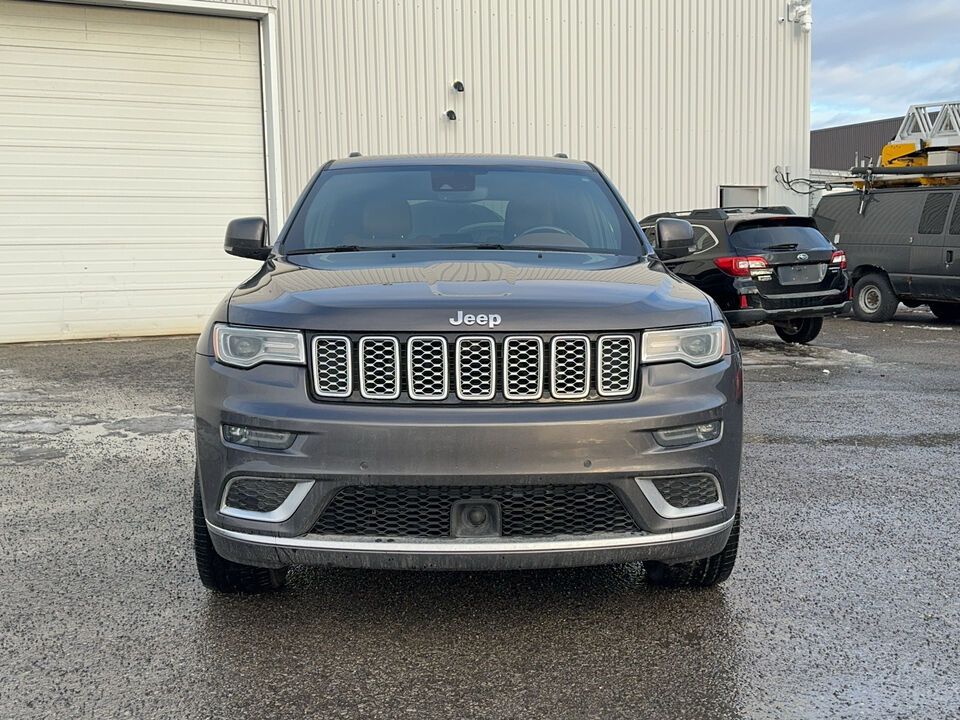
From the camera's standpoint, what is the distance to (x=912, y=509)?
4965 mm

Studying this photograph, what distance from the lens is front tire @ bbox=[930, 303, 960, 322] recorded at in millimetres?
15484

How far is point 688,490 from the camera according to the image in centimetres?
326

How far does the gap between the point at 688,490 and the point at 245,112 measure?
13.0m

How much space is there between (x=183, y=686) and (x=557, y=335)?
1.54 m

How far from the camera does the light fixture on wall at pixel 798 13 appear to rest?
742 inches

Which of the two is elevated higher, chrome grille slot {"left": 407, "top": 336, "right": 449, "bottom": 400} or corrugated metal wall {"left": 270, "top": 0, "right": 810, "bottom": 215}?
corrugated metal wall {"left": 270, "top": 0, "right": 810, "bottom": 215}

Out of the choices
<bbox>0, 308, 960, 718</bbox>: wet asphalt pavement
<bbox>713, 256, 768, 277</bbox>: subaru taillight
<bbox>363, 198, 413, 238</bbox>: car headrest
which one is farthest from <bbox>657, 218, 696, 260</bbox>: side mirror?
<bbox>713, 256, 768, 277</bbox>: subaru taillight

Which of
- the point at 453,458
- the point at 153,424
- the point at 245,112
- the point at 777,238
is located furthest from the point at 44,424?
the point at 245,112

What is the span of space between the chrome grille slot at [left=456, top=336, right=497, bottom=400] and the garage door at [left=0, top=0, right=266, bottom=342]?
474 inches

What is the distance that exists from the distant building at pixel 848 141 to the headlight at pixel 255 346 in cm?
4366

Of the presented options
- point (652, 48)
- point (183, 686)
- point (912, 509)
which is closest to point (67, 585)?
point (183, 686)

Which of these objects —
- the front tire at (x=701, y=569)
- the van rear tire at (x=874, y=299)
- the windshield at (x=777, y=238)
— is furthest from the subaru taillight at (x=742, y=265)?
the front tire at (x=701, y=569)

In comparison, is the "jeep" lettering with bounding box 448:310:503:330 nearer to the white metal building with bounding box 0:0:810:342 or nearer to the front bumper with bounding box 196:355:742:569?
the front bumper with bounding box 196:355:742:569

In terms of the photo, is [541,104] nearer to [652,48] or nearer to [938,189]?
[652,48]
